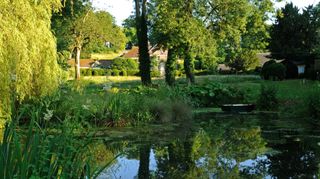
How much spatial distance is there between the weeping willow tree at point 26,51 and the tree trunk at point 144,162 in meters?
2.97

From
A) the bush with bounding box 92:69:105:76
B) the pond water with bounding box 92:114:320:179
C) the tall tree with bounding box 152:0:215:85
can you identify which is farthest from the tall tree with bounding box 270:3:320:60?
the pond water with bounding box 92:114:320:179

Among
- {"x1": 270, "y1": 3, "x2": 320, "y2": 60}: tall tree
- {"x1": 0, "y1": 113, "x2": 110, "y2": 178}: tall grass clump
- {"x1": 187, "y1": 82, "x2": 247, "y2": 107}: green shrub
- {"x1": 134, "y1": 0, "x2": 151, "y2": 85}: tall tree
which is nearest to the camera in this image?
{"x1": 0, "y1": 113, "x2": 110, "y2": 178}: tall grass clump

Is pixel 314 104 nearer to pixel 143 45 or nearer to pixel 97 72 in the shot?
pixel 143 45

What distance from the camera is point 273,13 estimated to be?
34750 mm

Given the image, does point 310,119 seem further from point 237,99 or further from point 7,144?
point 7,144

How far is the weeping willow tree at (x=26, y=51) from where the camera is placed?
10.1 meters

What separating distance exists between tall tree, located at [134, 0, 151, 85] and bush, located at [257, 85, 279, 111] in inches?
290

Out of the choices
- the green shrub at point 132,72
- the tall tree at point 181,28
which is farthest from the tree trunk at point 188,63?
the green shrub at point 132,72

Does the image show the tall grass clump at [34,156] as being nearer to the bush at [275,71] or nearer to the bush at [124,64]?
the bush at [275,71]

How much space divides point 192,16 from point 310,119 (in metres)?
17.7

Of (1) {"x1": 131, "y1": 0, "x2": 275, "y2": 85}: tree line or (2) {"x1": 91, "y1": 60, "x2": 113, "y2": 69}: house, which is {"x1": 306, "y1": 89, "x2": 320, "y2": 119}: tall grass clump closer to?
(1) {"x1": 131, "y1": 0, "x2": 275, "y2": 85}: tree line

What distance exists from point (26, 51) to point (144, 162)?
13.1 ft

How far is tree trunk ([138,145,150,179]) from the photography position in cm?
804

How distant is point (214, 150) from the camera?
1046 centimetres
